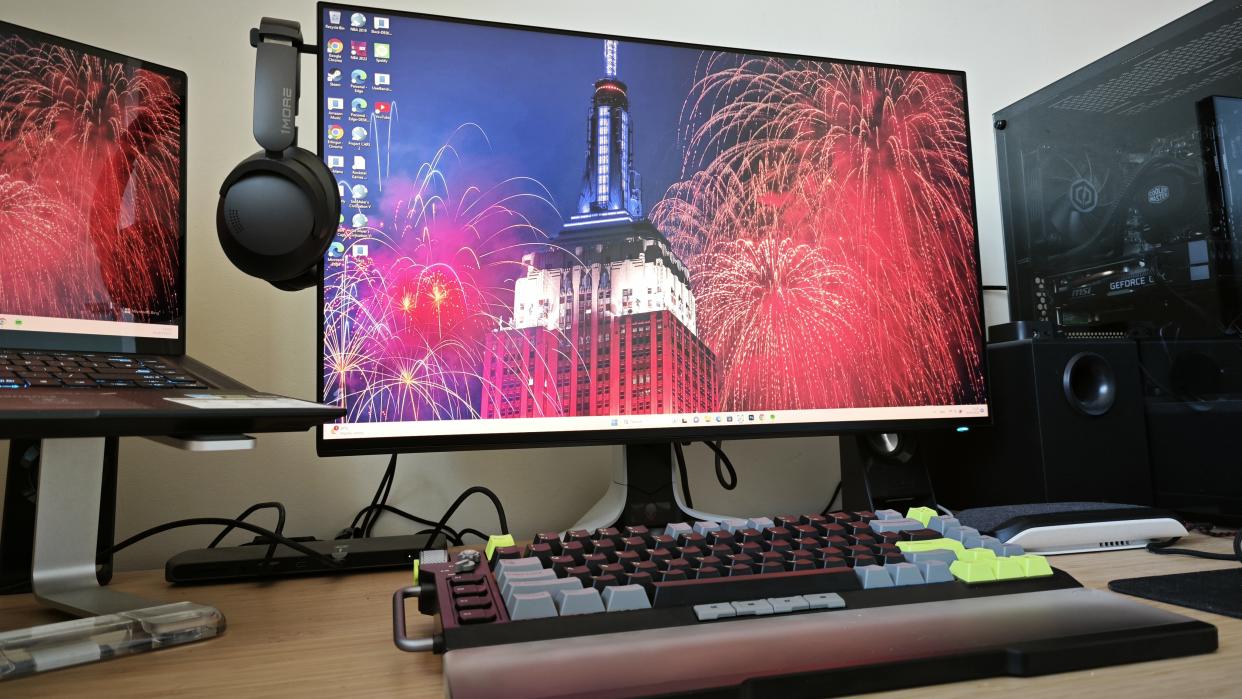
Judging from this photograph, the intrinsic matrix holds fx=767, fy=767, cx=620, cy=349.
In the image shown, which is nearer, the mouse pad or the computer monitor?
the mouse pad

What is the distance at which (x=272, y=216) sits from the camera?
1.69 feet

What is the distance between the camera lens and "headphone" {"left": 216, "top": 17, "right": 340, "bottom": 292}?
0.52 metres

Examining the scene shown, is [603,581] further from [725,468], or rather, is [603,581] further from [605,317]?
[725,468]

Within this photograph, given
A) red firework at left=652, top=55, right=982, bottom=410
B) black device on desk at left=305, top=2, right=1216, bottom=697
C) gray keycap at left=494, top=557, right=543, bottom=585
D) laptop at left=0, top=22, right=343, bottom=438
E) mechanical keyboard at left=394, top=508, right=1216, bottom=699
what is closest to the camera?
mechanical keyboard at left=394, top=508, right=1216, bottom=699

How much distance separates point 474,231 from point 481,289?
53mm

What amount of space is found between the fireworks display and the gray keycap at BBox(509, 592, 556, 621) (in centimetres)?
30

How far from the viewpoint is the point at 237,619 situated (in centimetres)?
50

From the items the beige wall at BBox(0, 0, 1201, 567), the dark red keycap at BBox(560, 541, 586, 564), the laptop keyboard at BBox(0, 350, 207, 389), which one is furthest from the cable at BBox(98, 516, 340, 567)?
the dark red keycap at BBox(560, 541, 586, 564)

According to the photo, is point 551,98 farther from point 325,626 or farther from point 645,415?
point 325,626

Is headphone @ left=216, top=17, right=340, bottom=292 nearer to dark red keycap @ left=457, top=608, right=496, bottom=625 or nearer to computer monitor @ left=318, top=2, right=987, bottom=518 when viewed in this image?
computer monitor @ left=318, top=2, right=987, bottom=518

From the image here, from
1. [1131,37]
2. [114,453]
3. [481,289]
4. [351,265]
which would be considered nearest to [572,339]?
[481,289]

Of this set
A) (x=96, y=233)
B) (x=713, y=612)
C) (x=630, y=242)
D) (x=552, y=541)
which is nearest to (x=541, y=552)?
(x=552, y=541)

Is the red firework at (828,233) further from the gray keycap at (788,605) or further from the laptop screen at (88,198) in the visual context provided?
the laptop screen at (88,198)

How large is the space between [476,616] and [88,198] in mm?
483
